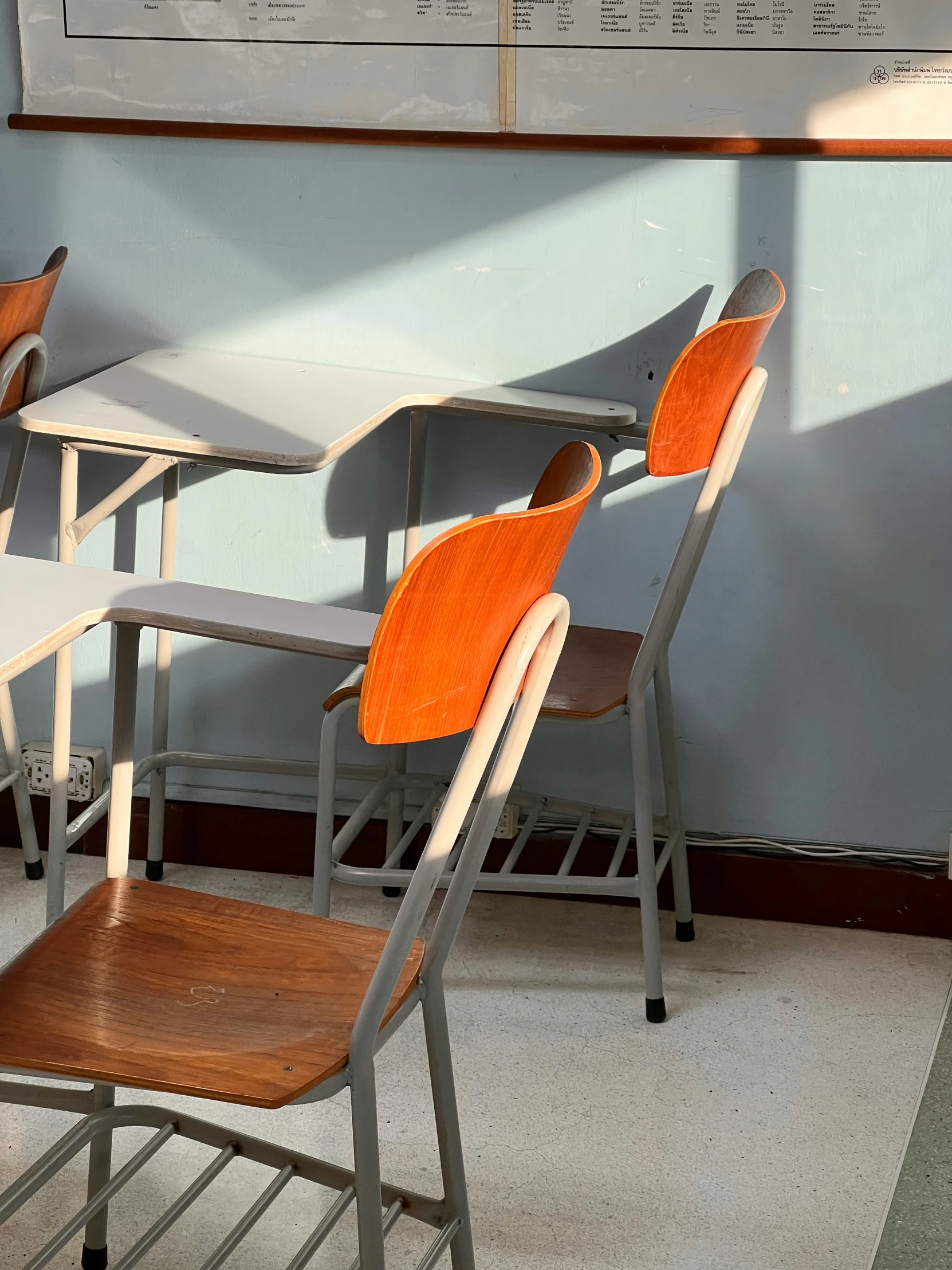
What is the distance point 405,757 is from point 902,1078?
98cm

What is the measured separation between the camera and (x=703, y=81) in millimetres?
2139

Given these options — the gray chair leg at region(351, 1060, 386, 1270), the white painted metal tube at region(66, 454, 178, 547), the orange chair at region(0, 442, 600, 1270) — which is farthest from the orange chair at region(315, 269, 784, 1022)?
the gray chair leg at region(351, 1060, 386, 1270)

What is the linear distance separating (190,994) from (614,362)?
1365 millimetres

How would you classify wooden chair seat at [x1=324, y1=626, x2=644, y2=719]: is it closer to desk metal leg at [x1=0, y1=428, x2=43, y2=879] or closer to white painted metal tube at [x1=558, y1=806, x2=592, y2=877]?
white painted metal tube at [x1=558, y1=806, x2=592, y2=877]

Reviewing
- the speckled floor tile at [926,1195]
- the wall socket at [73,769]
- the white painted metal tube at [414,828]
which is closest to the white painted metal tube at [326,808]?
the white painted metal tube at [414,828]

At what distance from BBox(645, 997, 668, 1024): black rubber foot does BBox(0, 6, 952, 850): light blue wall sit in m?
0.41

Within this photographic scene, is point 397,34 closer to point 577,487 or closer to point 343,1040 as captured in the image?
point 577,487

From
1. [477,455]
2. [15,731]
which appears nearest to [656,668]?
[477,455]

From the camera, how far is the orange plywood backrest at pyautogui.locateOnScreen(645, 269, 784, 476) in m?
1.79

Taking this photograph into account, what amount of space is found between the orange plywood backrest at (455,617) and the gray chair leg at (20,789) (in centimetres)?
153

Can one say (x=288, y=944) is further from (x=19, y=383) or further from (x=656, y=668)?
(x=19, y=383)

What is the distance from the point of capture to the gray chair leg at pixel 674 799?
7.59ft

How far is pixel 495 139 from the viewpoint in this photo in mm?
2211

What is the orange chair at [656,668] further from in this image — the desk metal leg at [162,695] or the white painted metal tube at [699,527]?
the desk metal leg at [162,695]
